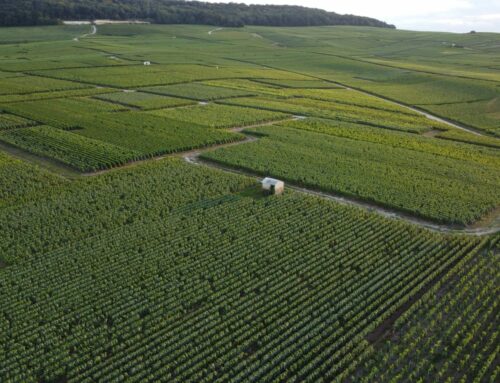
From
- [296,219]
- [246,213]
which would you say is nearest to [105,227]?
[246,213]

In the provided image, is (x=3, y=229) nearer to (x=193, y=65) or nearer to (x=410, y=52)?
(x=193, y=65)

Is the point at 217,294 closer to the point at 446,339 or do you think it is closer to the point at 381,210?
the point at 446,339

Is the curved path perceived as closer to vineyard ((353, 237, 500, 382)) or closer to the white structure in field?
the white structure in field

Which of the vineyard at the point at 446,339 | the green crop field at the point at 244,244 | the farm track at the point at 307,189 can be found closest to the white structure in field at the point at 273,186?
the green crop field at the point at 244,244

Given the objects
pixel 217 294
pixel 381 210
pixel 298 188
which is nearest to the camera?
pixel 217 294

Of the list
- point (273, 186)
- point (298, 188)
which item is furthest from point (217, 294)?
point (298, 188)

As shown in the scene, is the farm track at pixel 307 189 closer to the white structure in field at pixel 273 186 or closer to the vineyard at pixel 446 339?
the white structure in field at pixel 273 186
